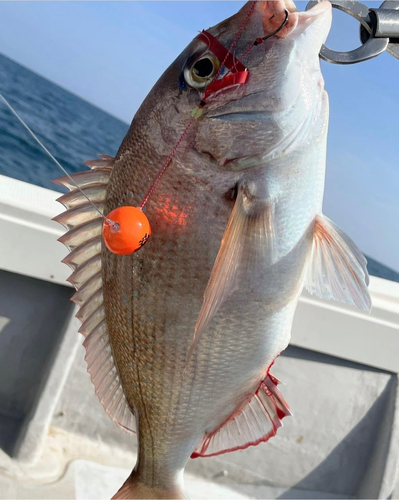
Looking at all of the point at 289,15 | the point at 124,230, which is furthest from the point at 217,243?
the point at 289,15

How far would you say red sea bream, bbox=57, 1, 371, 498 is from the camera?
117 centimetres

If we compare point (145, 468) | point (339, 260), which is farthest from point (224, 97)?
point (145, 468)

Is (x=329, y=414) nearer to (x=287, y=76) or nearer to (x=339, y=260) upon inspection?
(x=339, y=260)

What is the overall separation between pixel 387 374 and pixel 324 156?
5.71 feet

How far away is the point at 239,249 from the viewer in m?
1.16

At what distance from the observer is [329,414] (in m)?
2.60

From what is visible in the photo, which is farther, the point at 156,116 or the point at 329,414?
the point at 329,414

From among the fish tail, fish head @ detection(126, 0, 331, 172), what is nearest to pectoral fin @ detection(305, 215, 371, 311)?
fish head @ detection(126, 0, 331, 172)

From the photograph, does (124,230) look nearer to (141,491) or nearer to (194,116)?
(194,116)

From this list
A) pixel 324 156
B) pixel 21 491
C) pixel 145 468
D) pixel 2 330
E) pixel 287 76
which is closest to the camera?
pixel 287 76

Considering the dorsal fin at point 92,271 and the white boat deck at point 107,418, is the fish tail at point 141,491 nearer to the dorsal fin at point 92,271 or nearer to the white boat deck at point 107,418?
the dorsal fin at point 92,271

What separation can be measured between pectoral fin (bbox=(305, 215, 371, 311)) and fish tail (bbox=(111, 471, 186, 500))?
0.73 m

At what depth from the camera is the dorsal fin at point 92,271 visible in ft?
4.42

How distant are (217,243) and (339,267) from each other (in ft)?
1.06
